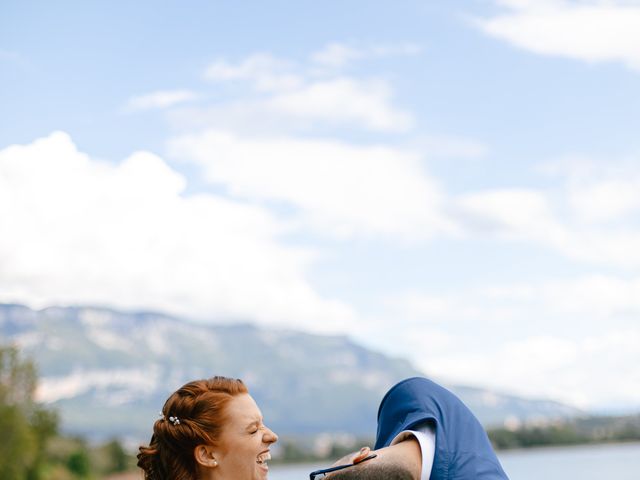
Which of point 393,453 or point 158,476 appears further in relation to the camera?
point 158,476

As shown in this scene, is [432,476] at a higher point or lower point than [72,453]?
lower

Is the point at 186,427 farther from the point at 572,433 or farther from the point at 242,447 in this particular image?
the point at 572,433

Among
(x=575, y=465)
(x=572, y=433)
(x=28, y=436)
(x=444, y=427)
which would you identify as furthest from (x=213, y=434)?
(x=572, y=433)

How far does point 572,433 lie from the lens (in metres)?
77.5

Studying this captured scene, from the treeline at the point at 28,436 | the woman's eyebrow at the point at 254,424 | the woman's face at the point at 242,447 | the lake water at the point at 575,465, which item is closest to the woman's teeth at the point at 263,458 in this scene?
the woman's face at the point at 242,447

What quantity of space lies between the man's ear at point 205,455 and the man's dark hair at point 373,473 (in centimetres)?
98

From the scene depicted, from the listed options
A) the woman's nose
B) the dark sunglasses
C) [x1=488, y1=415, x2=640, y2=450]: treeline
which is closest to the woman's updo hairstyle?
the woman's nose

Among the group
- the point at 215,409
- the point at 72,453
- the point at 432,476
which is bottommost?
the point at 432,476

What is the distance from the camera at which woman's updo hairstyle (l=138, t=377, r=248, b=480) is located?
12.0 feet

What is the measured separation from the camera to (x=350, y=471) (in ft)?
9.03

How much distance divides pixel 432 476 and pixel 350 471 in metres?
0.30

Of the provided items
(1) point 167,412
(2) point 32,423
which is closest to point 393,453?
(1) point 167,412

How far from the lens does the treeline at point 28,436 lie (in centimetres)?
5478

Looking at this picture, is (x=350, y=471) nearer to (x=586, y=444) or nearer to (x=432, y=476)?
(x=432, y=476)
